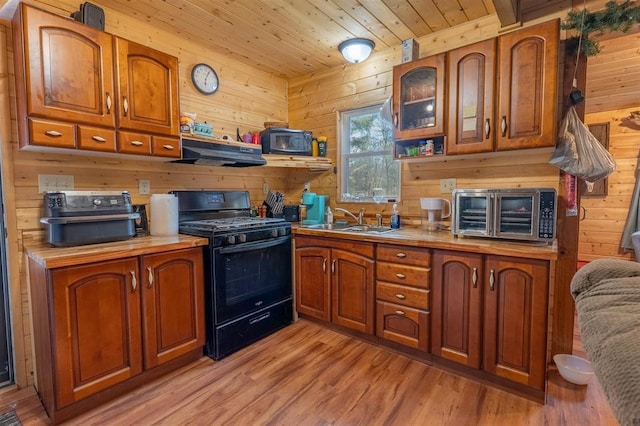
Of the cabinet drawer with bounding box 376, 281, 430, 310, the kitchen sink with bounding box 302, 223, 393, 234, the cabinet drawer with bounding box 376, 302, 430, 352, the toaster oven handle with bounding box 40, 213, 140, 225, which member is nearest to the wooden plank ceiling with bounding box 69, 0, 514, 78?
the toaster oven handle with bounding box 40, 213, 140, 225

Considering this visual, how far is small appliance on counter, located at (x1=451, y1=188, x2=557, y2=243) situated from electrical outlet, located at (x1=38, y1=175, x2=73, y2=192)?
2512 mm

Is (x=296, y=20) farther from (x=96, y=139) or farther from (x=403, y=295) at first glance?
(x=403, y=295)

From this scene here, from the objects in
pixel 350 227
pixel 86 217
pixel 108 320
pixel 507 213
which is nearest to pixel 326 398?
pixel 108 320

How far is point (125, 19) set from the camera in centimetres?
228

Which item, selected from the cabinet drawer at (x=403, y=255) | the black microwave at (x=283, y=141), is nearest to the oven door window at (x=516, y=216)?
the cabinet drawer at (x=403, y=255)

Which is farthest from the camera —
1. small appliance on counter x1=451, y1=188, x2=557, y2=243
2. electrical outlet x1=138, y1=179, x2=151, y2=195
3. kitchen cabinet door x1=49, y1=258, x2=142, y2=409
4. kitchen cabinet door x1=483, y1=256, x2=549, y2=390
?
electrical outlet x1=138, y1=179, x2=151, y2=195

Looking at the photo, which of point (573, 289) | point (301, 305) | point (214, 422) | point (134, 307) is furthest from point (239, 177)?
point (573, 289)

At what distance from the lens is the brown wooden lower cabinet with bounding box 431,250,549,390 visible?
1.73 metres

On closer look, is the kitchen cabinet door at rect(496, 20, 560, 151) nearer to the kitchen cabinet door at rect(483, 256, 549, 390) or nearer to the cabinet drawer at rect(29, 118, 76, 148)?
the kitchen cabinet door at rect(483, 256, 549, 390)

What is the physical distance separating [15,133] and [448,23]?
2.98 m

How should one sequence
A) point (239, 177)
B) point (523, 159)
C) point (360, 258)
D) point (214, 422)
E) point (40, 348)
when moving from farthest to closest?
point (239, 177) → point (360, 258) → point (523, 159) → point (40, 348) → point (214, 422)

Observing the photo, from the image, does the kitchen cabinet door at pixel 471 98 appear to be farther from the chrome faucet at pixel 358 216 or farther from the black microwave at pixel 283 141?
the black microwave at pixel 283 141

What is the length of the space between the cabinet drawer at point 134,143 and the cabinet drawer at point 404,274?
175cm

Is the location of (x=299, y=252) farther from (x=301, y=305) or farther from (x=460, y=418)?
(x=460, y=418)
